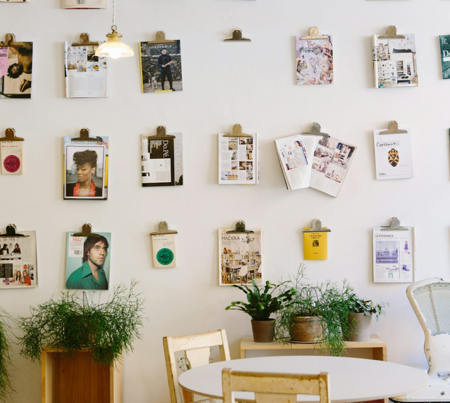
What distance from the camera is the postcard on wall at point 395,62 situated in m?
3.73

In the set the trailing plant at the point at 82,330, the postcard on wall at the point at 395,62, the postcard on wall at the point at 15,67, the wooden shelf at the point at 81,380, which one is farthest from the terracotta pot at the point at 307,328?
the postcard on wall at the point at 15,67

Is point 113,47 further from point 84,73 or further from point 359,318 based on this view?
point 359,318

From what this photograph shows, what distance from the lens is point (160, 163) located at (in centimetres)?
377

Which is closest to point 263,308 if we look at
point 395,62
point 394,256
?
point 394,256

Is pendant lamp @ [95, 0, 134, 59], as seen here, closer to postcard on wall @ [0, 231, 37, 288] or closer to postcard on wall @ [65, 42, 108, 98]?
postcard on wall @ [65, 42, 108, 98]

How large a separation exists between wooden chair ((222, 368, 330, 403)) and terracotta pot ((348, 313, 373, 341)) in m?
1.55

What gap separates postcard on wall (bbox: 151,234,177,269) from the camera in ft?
12.3

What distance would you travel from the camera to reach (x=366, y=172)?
3742mm

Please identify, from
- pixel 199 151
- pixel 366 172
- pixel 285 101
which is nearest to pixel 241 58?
pixel 285 101

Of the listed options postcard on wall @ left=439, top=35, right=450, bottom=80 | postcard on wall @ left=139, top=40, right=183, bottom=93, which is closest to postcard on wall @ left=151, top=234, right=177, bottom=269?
postcard on wall @ left=139, top=40, right=183, bottom=93

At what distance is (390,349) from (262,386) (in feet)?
6.37

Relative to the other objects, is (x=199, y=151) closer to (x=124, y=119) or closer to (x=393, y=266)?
(x=124, y=119)

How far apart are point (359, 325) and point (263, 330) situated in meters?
0.56

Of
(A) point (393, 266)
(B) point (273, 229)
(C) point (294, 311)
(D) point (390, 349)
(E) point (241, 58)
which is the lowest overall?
(D) point (390, 349)
